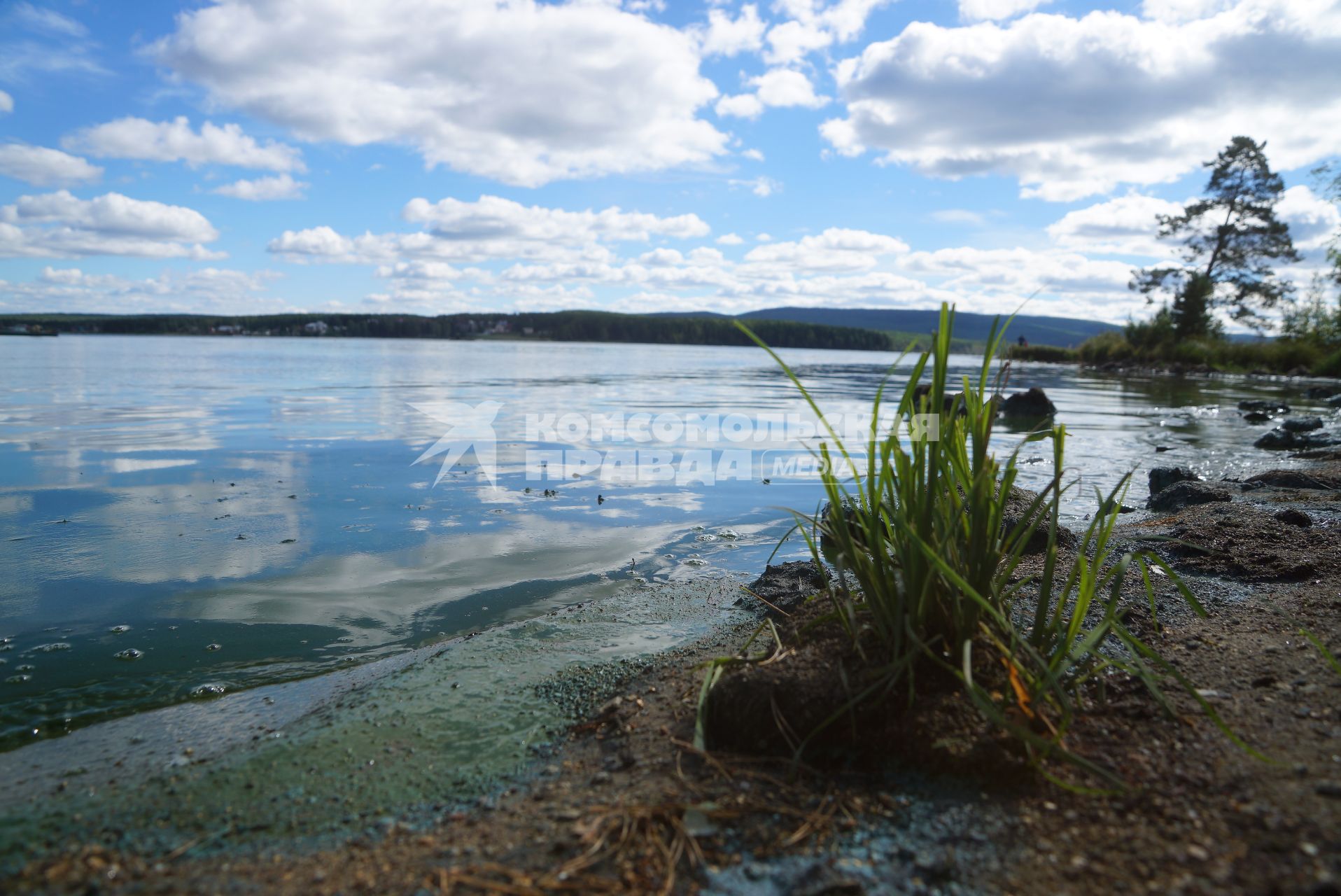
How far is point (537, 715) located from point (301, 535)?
437 centimetres

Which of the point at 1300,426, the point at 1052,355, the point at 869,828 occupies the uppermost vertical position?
the point at 1052,355

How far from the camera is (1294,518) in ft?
19.4

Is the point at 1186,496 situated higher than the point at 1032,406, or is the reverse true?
the point at 1032,406

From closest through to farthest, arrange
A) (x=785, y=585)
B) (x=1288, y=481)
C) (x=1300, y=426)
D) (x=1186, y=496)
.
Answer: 1. (x=785, y=585)
2. (x=1186, y=496)
3. (x=1288, y=481)
4. (x=1300, y=426)

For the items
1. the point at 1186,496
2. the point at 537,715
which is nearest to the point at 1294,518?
the point at 1186,496

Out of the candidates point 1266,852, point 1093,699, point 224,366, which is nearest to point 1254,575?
point 1093,699

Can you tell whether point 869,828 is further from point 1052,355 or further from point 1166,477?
point 1052,355

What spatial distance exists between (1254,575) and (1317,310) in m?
50.6

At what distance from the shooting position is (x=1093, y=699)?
287 cm

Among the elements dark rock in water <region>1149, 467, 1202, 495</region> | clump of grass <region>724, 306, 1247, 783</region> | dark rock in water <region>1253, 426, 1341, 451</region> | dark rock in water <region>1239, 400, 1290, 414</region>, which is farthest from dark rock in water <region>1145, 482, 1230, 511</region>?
dark rock in water <region>1239, 400, 1290, 414</region>

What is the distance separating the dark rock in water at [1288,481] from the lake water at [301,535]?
5.34 feet

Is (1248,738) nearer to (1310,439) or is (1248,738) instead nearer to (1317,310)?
(1310,439)

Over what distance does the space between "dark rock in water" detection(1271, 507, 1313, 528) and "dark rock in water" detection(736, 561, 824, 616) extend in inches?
150

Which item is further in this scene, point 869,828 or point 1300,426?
point 1300,426
